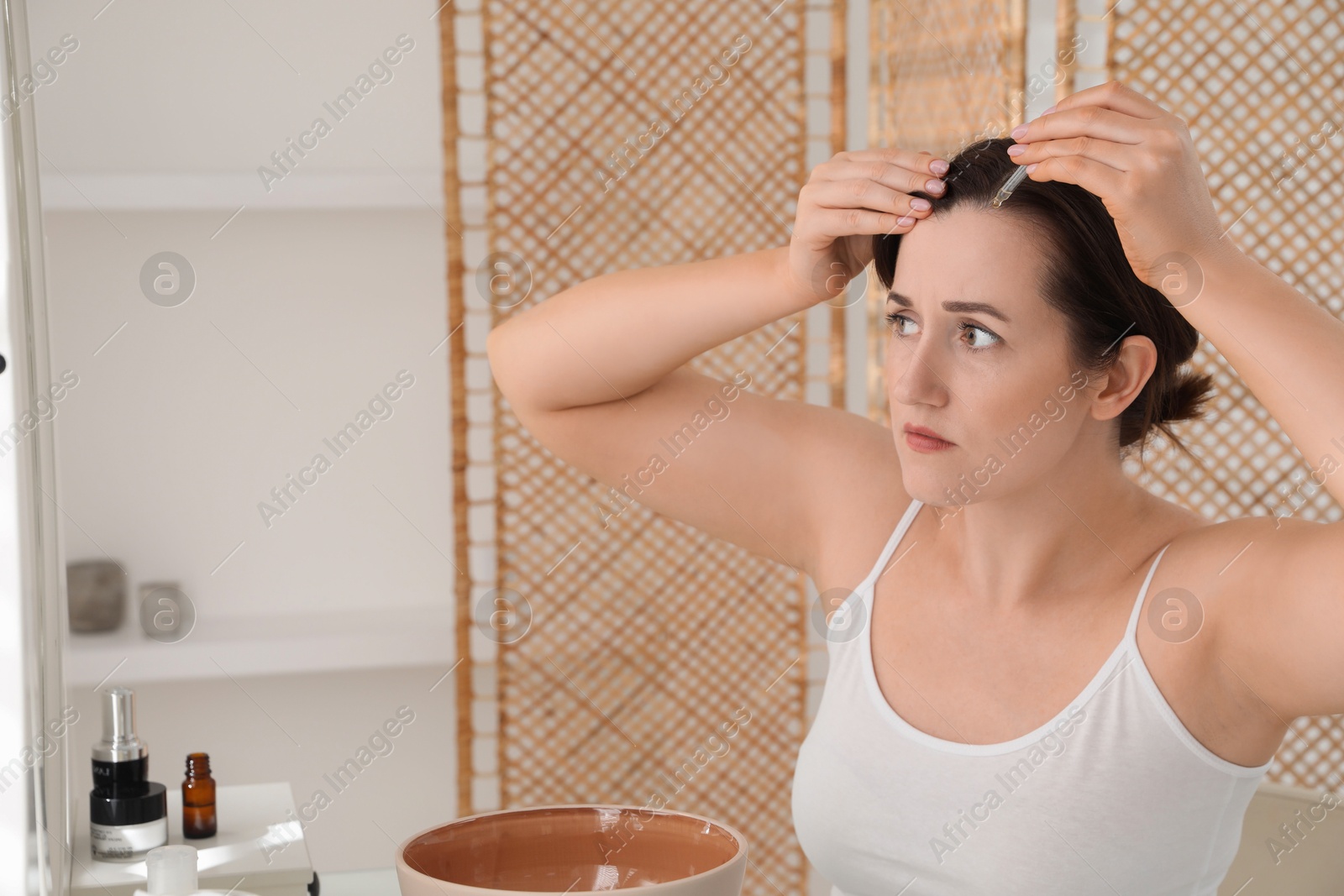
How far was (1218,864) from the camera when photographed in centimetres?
98

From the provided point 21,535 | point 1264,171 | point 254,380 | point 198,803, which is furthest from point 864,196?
point 254,380

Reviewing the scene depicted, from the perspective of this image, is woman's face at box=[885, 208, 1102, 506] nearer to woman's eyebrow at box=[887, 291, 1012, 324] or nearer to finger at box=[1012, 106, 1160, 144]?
woman's eyebrow at box=[887, 291, 1012, 324]

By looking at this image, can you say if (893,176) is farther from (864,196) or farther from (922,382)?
(922,382)

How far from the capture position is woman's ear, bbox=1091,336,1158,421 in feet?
3.19

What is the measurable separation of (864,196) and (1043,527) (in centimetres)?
33

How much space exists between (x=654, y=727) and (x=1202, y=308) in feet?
4.59

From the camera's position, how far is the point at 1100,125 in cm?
76

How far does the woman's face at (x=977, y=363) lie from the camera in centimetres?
92

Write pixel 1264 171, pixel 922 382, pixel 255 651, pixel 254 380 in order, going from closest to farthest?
pixel 922 382, pixel 1264 171, pixel 255 651, pixel 254 380

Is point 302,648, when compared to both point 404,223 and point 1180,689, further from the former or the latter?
point 1180,689

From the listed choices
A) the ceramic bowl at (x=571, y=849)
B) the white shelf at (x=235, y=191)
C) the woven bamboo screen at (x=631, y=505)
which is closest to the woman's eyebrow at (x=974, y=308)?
the ceramic bowl at (x=571, y=849)

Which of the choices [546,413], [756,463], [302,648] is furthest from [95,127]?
[756,463]

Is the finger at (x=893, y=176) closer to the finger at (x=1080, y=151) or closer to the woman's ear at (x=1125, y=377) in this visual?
the finger at (x=1080, y=151)

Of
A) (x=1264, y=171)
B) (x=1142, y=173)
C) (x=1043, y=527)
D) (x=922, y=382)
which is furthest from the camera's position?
(x=1264, y=171)
